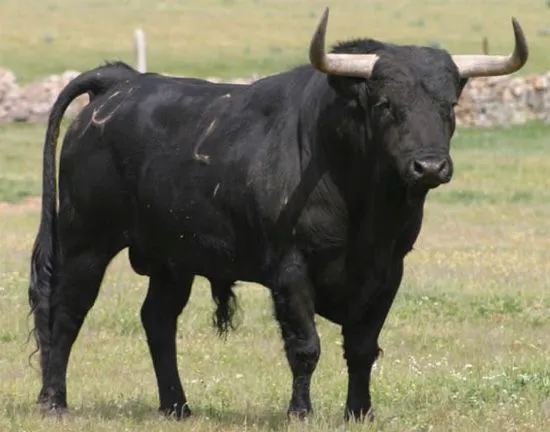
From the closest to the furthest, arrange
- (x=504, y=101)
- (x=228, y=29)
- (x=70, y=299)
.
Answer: (x=70, y=299)
(x=504, y=101)
(x=228, y=29)

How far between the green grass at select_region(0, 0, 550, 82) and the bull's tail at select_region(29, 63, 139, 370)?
99.2ft

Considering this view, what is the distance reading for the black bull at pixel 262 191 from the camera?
8203 mm

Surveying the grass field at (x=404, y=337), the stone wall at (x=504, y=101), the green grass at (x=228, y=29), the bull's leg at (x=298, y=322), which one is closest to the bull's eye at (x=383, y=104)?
the bull's leg at (x=298, y=322)

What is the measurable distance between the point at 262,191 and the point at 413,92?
3.40 ft

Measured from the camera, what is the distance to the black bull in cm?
820

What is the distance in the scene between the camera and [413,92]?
26.6 ft

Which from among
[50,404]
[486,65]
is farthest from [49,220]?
[486,65]

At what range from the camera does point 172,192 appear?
927 cm

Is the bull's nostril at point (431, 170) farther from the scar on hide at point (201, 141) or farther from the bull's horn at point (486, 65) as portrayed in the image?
the scar on hide at point (201, 141)

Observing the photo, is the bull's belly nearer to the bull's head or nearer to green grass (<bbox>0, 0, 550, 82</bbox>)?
the bull's head

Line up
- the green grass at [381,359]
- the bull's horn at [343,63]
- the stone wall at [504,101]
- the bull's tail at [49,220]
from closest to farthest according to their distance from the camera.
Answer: the bull's horn at [343,63] → the green grass at [381,359] → the bull's tail at [49,220] → the stone wall at [504,101]

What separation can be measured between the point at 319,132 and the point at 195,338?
14.5 feet

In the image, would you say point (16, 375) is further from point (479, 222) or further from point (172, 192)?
point (479, 222)

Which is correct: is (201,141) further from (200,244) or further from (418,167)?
(418,167)
